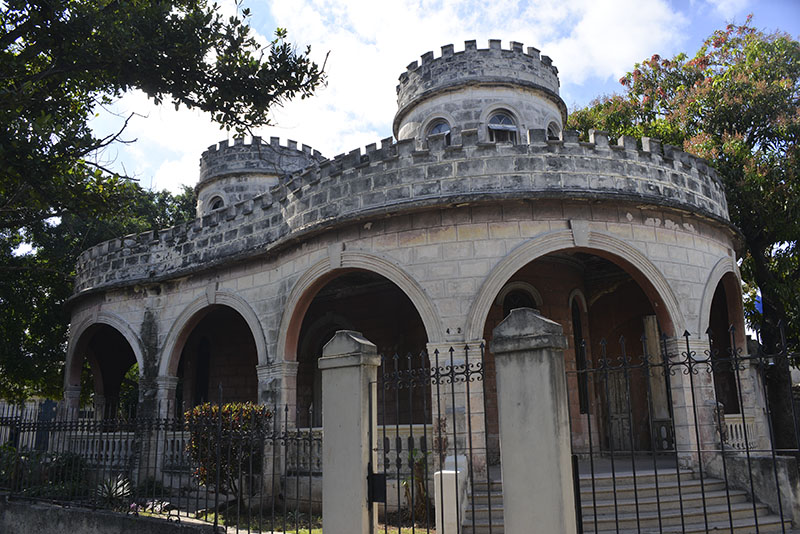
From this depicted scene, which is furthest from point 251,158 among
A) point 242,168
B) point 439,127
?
point 439,127

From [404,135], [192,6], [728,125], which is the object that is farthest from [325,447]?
[728,125]

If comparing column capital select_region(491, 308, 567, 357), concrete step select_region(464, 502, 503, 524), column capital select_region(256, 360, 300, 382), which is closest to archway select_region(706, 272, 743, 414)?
concrete step select_region(464, 502, 503, 524)

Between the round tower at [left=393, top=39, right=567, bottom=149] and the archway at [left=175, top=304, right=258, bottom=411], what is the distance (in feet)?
22.6

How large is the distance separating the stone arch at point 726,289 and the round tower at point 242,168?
13203 millimetres

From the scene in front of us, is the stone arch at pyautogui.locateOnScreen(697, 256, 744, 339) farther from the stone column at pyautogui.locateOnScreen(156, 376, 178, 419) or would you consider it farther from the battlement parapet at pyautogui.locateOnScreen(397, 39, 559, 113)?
the stone column at pyautogui.locateOnScreen(156, 376, 178, 419)

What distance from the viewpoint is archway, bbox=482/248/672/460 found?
1260 centimetres

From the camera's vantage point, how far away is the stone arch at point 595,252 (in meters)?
10.1

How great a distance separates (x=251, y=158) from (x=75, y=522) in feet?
48.0

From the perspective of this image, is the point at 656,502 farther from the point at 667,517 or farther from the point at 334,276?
the point at 334,276

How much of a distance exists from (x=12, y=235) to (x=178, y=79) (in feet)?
45.2

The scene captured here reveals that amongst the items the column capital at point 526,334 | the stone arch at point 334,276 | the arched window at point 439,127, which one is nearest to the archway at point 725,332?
the stone arch at point 334,276

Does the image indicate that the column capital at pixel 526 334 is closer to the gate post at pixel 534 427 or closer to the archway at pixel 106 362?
the gate post at pixel 534 427

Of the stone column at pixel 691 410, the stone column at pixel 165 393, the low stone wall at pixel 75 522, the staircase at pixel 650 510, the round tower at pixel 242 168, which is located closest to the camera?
the low stone wall at pixel 75 522

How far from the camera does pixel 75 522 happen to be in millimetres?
8656
